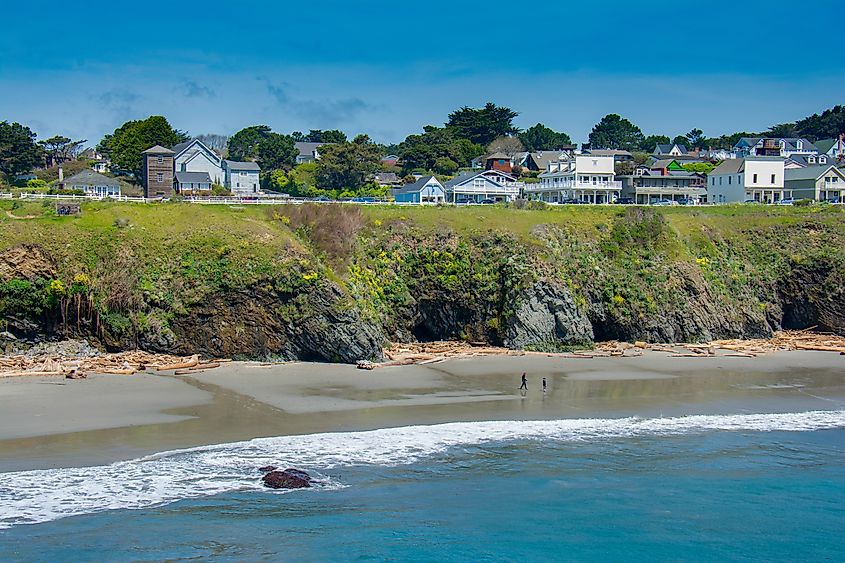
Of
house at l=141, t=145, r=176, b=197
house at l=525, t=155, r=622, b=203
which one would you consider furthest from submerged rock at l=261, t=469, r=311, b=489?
house at l=525, t=155, r=622, b=203

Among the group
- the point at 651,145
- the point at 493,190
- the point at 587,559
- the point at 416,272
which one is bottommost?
the point at 587,559

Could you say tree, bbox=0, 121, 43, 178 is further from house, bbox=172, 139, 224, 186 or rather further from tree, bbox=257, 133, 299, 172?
tree, bbox=257, 133, 299, 172

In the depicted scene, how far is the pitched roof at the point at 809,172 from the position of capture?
74250 mm

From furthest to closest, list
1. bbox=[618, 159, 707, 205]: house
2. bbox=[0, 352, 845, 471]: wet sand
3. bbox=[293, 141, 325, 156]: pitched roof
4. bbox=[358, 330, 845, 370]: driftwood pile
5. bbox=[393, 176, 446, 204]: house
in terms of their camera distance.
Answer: bbox=[293, 141, 325, 156]: pitched roof, bbox=[618, 159, 707, 205]: house, bbox=[393, 176, 446, 204]: house, bbox=[358, 330, 845, 370]: driftwood pile, bbox=[0, 352, 845, 471]: wet sand

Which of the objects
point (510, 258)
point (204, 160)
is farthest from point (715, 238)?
point (204, 160)

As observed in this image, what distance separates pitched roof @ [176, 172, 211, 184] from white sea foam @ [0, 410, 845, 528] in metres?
50.7

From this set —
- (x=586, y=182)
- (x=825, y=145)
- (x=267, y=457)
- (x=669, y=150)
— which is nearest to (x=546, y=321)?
(x=267, y=457)

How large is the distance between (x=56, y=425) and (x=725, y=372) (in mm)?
25538

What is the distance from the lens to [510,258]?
139ft

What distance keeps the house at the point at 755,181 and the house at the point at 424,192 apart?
2413 cm

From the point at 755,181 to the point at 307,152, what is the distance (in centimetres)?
6190

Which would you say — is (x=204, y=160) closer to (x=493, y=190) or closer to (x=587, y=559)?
(x=493, y=190)

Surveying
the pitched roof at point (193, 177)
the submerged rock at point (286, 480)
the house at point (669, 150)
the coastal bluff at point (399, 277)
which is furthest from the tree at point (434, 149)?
the submerged rock at point (286, 480)

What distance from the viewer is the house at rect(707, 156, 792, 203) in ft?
237
